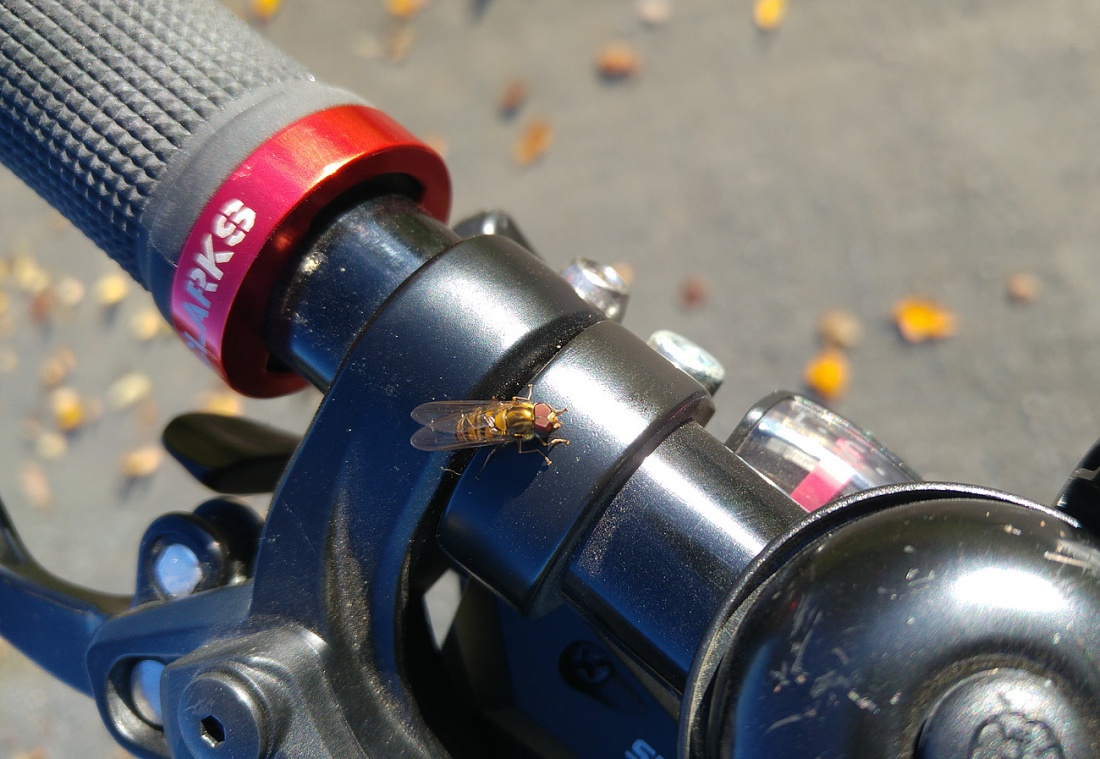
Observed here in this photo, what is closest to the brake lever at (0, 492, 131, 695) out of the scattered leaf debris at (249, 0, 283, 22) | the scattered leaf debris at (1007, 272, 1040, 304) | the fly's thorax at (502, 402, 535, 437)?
the fly's thorax at (502, 402, 535, 437)

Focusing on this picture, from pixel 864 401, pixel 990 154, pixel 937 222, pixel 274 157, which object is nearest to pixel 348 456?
pixel 274 157

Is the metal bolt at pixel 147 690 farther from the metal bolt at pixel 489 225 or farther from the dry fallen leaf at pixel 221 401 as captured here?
the dry fallen leaf at pixel 221 401

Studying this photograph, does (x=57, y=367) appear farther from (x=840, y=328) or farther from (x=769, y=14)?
(x=769, y=14)

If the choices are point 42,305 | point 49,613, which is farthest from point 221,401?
point 49,613

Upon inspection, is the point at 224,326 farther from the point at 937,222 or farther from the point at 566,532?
the point at 937,222

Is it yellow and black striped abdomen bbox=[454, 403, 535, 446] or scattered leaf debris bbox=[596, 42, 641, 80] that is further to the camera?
scattered leaf debris bbox=[596, 42, 641, 80]

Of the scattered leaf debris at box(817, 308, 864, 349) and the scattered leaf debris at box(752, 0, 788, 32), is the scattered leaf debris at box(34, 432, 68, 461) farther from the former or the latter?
the scattered leaf debris at box(752, 0, 788, 32)

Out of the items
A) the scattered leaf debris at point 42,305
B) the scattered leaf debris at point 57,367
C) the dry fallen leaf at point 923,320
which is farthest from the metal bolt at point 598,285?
the scattered leaf debris at point 42,305
